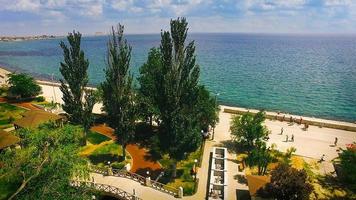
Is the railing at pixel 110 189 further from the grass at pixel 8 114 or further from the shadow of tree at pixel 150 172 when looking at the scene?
the grass at pixel 8 114

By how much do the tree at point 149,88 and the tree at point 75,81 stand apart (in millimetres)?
7723

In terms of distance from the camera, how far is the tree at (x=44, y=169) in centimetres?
2208

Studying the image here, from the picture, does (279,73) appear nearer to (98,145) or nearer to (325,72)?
(325,72)

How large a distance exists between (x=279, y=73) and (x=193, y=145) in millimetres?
98788

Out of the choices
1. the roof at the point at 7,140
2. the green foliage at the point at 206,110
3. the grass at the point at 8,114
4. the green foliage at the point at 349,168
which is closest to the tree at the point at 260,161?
the green foliage at the point at 349,168

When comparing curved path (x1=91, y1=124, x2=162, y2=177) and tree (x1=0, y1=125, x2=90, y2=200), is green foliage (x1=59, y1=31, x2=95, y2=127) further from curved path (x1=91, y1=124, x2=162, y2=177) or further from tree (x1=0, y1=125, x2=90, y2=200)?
tree (x1=0, y1=125, x2=90, y2=200)

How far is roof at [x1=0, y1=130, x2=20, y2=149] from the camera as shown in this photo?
3666 cm

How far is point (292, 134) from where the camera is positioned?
5131cm

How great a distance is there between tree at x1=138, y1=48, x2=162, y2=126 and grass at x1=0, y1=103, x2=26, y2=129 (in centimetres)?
2393

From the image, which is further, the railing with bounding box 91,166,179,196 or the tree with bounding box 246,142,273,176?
the tree with bounding box 246,142,273,176

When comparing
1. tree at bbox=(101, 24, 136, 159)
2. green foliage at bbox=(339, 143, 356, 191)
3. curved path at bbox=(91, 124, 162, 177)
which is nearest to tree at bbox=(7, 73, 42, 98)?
curved path at bbox=(91, 124, 162, 177)

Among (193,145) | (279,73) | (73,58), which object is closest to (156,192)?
(193,145)

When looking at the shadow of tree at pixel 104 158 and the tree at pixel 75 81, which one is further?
the tree at pixel 75 81

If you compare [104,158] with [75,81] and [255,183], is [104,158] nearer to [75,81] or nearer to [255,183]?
[75,81]
